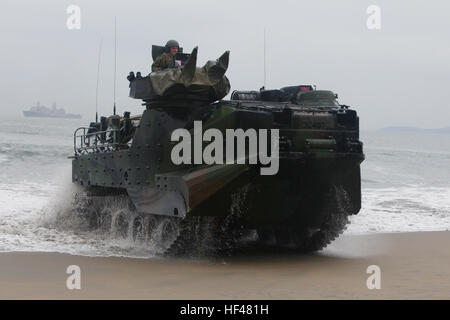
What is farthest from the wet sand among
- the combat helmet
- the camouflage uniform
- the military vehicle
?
the combat helmet

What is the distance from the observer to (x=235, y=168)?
307 inches

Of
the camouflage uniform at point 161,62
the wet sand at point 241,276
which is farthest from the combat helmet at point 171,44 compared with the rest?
the wet sand at point 241,276

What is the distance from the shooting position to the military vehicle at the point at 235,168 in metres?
7.96

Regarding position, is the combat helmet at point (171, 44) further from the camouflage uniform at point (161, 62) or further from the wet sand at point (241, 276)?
the wet sand at point (241, 276)

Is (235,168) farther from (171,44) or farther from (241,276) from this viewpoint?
(171,44)

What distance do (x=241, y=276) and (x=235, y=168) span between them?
107 cm

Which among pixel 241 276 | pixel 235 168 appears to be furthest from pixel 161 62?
pixel 241 276

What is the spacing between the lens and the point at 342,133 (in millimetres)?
8273

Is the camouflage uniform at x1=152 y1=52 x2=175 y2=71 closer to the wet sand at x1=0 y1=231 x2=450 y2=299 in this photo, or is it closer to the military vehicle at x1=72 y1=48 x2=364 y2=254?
the military vehicle at x1=72 y1=48 x2=364 y2=254

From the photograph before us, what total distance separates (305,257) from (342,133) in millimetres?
1597

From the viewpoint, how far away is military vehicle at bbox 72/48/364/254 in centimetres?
796

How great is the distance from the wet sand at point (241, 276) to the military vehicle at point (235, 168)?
17.5 inches
